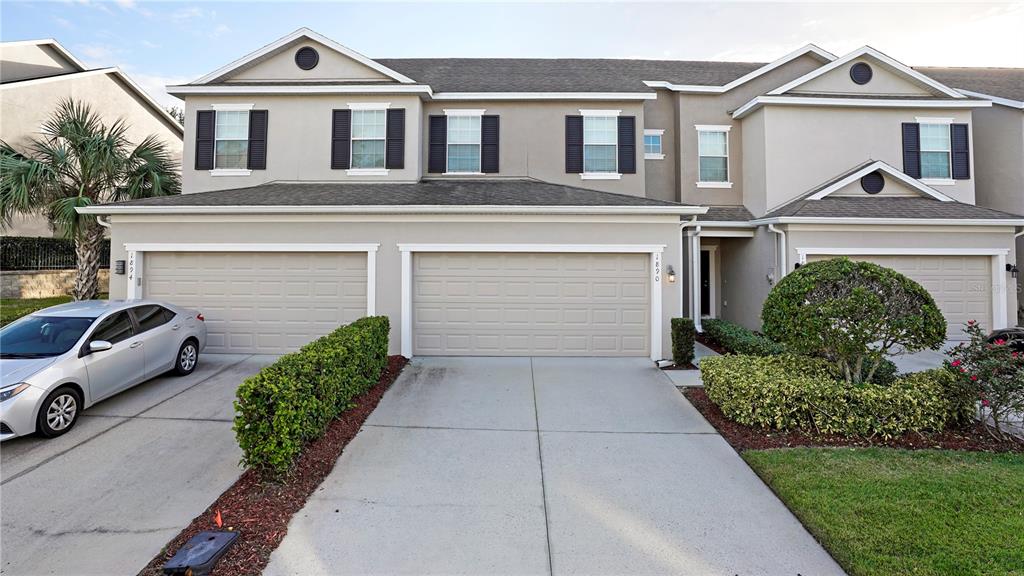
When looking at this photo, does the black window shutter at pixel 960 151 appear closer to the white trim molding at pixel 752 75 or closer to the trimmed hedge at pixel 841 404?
the white trim molding at pixel 752 75

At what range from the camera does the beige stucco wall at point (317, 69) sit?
11.9 meters

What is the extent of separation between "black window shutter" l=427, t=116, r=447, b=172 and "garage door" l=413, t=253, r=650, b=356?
3.53 metres

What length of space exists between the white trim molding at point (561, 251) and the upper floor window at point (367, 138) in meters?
3.35

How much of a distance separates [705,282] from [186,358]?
13.7 m

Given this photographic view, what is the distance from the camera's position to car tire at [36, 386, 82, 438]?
18.1ft

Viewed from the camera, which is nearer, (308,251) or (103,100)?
(308,251)

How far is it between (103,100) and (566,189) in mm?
18263

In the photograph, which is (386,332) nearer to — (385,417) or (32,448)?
(385,417)

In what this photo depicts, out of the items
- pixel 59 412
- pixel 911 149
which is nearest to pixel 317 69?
pixel 59 412

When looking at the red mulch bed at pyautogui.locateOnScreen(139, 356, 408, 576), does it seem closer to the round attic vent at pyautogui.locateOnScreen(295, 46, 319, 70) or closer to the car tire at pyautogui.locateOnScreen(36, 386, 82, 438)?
the car tire at pyautogui.locateOnScreen(36, 386, 82, 438)

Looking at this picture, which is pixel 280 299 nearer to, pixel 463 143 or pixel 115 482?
pixel 115 482

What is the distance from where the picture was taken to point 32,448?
5.38m

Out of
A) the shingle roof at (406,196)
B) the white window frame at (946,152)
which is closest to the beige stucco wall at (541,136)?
the shingle roof at (406,196)

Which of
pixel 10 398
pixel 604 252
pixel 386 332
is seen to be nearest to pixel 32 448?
pixel 10 398
